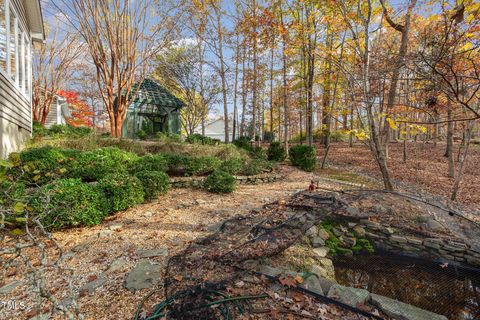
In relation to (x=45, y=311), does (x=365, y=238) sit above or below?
below

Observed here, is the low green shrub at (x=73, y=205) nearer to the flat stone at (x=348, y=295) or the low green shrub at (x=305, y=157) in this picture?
the flat stone at (x=348, y=295)

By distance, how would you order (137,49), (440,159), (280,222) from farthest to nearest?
1. (440,159)
2. (137,49)
3. (280,222)

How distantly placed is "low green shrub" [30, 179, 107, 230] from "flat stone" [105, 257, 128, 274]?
1041 millimetres

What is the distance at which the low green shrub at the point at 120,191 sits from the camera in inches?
144

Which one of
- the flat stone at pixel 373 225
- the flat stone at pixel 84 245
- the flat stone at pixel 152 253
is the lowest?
the flat stone at pixel 373 225

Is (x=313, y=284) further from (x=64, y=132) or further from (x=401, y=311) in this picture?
(x=64, y=132)

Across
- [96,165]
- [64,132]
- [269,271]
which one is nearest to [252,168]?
[96,165]

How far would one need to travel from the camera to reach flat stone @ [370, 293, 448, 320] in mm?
1834

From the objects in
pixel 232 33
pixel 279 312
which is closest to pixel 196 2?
pixel 232 33

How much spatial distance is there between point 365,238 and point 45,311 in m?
4.17

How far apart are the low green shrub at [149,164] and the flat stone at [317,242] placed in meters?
3.65

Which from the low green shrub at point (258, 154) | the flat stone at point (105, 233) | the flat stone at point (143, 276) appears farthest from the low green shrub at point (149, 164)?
the low green shrub at point (258, 154)

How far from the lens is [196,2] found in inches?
411

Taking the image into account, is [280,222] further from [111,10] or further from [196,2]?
[196,2]
